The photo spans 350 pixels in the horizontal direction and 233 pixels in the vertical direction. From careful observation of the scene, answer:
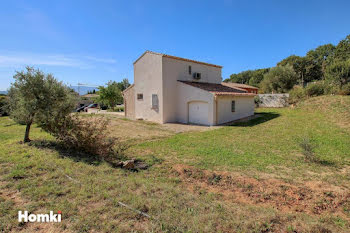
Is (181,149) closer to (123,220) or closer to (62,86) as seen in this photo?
(123,220)

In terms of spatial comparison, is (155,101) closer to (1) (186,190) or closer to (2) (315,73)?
(1) (186,190)

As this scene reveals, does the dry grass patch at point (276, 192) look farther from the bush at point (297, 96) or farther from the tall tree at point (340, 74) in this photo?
the tall tree at point (340, 74)

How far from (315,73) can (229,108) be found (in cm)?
4786

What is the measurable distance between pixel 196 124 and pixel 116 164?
33.1 feet

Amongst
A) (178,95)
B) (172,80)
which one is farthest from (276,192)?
(172,80)

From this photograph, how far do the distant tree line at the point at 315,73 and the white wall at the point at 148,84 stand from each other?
21257 mm

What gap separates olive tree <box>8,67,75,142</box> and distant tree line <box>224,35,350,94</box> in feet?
92.1

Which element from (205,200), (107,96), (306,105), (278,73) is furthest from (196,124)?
(278,73)

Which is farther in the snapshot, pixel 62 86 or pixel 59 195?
pixel 62 86

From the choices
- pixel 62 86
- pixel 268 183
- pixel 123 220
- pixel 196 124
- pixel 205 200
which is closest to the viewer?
pixel 123 220

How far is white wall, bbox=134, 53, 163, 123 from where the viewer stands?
15757 mm

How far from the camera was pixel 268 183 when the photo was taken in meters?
4.68

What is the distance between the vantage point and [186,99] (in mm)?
15641
